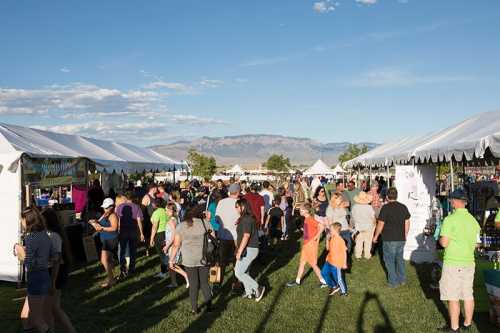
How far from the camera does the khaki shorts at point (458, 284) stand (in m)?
5.61

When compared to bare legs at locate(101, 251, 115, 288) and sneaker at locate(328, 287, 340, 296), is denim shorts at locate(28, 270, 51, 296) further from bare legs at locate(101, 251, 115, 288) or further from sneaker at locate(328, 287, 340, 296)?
sneaker at locate(328, 287, 340, 296)

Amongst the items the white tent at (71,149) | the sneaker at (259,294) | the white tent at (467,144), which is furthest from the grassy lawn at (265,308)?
the white tent at (71,149)

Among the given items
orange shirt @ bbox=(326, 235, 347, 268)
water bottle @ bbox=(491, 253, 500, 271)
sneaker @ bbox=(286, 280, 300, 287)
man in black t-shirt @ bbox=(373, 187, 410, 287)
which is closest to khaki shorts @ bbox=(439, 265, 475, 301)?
water bottle @ bbox=(491, 253, 500, 271)

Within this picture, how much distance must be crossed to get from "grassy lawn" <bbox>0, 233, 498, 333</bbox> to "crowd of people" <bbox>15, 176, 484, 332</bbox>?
26 centimetres

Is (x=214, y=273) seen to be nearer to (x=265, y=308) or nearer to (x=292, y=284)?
(x=265, y=308)

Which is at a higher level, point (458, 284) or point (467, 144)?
point (467, 144)

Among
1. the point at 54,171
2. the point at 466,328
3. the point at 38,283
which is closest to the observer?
the point at 38,283

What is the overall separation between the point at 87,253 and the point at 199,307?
3813 mm

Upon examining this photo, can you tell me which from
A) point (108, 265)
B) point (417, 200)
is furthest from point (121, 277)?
point (417, 200)

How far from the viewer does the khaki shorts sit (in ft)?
18.4

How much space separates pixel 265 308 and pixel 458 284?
271 centimetres

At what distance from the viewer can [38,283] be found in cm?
502

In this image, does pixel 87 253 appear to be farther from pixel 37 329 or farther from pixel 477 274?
pixel 477 274

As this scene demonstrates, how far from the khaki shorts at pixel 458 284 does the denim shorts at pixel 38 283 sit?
434 centimetres
